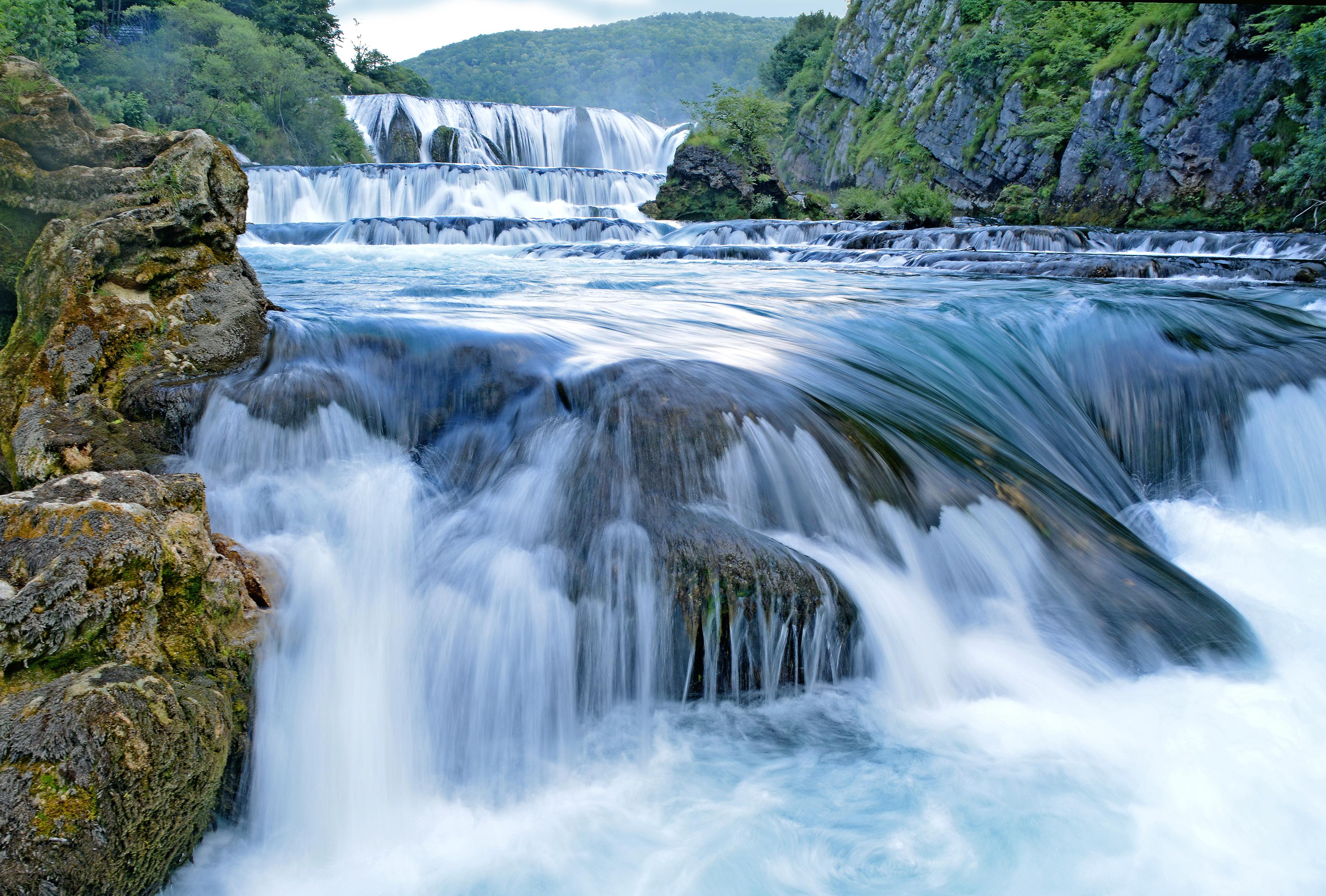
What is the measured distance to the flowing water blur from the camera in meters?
2.11

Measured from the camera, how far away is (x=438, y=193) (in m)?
23.8

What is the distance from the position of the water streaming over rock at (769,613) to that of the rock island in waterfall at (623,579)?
0.7 inches

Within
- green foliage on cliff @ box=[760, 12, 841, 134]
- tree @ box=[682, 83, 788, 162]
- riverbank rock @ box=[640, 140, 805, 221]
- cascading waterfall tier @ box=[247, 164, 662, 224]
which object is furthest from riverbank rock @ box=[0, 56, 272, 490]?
green foliage on cliff @ box=[760, 12, 841, 134]

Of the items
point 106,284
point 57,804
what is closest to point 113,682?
point 57,804

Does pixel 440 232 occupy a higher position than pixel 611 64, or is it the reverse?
pixel 611 64

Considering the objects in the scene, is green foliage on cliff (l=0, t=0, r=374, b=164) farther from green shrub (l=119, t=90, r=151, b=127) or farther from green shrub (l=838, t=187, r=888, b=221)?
green shrub (l=838, t=187, r=888, b=221)

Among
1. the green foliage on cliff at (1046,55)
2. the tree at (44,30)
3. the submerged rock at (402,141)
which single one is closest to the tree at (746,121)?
the green foliage on cliff at (1046,55)

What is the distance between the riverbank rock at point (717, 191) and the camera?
75.6 feet

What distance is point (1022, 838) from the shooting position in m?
2.12

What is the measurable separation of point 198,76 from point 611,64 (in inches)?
3315

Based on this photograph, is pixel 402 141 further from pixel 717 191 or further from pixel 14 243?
pixel 14 243

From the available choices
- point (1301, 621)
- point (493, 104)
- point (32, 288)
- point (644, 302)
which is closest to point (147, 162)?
point (32, 288)

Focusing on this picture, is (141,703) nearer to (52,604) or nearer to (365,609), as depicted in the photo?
(52,604)

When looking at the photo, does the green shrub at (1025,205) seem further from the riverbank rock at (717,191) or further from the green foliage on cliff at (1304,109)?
the riverbank rock at (717,191)
